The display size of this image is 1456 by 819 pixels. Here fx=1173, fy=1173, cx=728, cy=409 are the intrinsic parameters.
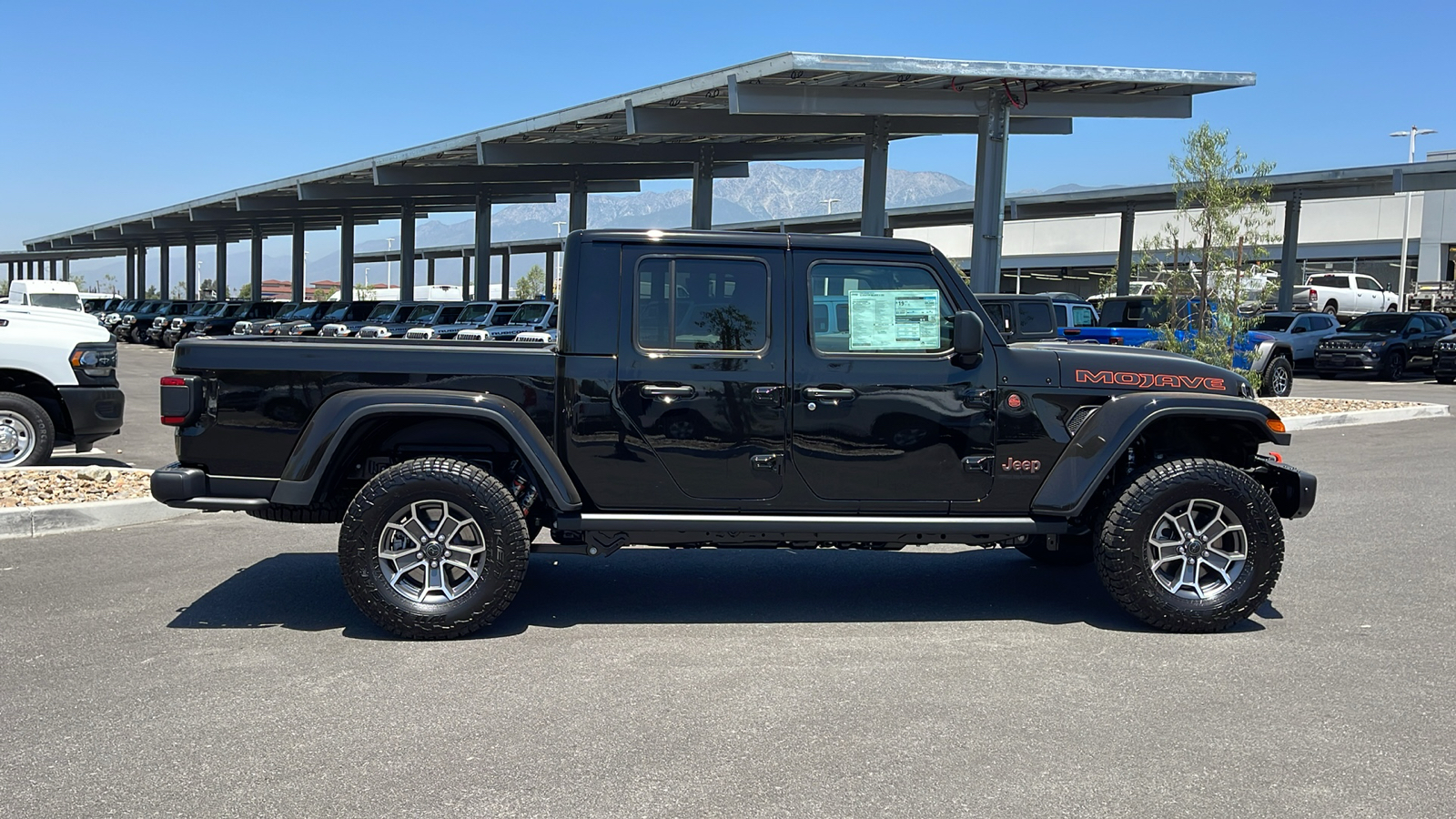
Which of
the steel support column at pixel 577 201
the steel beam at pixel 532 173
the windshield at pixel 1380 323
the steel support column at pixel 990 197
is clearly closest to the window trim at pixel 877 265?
the steel support column at pixel 990 197

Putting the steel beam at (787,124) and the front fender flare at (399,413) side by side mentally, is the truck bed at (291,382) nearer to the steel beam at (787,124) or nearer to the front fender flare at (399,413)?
the front fender flare at (399,413)

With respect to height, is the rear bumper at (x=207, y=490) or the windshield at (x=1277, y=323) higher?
the windshield at (x=1277, y=323)

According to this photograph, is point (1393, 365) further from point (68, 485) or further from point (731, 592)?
point (68, 485)

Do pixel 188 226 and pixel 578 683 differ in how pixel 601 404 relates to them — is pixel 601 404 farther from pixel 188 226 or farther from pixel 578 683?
pixel 188 226

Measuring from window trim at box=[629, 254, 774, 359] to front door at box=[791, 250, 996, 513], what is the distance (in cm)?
15

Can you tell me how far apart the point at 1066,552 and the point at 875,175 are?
2214 cm

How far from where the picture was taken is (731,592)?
682 centimetres

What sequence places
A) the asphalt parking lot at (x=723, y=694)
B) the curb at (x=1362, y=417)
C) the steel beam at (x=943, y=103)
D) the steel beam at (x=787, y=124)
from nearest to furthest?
the asphalt parking lot at (x=723, y=694) < the curb at (x=1362, y=417) < the steel beam at (x=943, y=103) < the steel beam at (x=787, y=124)

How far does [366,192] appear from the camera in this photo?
45625mm

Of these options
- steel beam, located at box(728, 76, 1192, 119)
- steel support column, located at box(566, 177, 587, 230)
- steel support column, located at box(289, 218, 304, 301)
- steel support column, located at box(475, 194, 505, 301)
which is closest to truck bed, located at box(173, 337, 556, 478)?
steel beam, located at box(728, 76, 1192, 119)

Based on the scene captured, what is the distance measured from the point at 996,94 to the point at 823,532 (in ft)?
64.8

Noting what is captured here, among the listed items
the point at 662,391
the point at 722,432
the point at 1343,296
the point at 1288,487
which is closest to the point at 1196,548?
the point at 1288,487

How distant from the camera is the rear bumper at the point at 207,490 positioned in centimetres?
577

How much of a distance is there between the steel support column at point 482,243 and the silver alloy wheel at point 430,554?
41.3m
